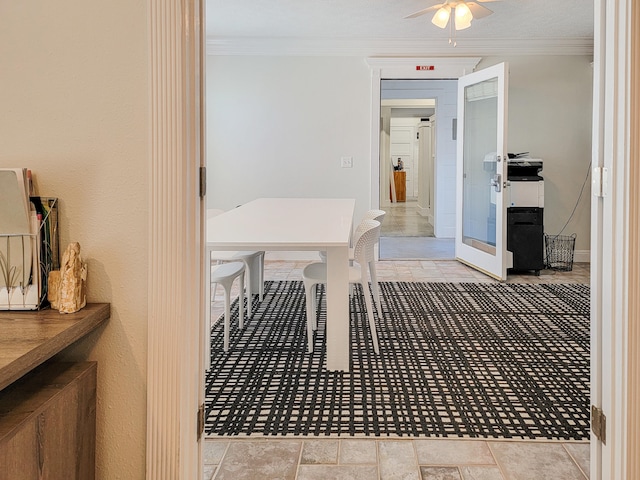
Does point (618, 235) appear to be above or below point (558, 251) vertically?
above

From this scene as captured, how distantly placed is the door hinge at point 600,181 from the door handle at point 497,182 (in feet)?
12.9

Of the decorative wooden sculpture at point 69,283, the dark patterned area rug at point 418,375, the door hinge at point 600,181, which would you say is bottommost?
the dark patterned area rug at point 418,375

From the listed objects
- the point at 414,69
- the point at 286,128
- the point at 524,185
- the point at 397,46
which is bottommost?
the point at 524,185

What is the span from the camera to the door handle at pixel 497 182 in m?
5.38

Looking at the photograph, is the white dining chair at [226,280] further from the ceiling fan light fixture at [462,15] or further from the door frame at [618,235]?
the ceiling fan light fixture at [462,15]

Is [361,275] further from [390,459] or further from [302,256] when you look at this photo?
[302,256]

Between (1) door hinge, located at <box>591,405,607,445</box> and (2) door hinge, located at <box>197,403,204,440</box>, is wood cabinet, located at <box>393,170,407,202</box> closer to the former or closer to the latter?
(1) door hinge, located at <box>591,405,607,445</box>

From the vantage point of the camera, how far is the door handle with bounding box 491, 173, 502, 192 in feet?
17.7

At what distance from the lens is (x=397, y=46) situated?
6395 mm

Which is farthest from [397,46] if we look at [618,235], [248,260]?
[618,235]

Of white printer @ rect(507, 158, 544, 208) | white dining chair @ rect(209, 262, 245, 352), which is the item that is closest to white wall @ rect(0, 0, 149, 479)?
white dining chair @ rect(209, 262, 245, 352)

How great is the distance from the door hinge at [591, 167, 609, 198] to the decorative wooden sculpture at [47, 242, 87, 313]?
1361mm

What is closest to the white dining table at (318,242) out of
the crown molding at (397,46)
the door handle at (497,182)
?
the door handle at (497,182)

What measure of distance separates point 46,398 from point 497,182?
4.95 m
